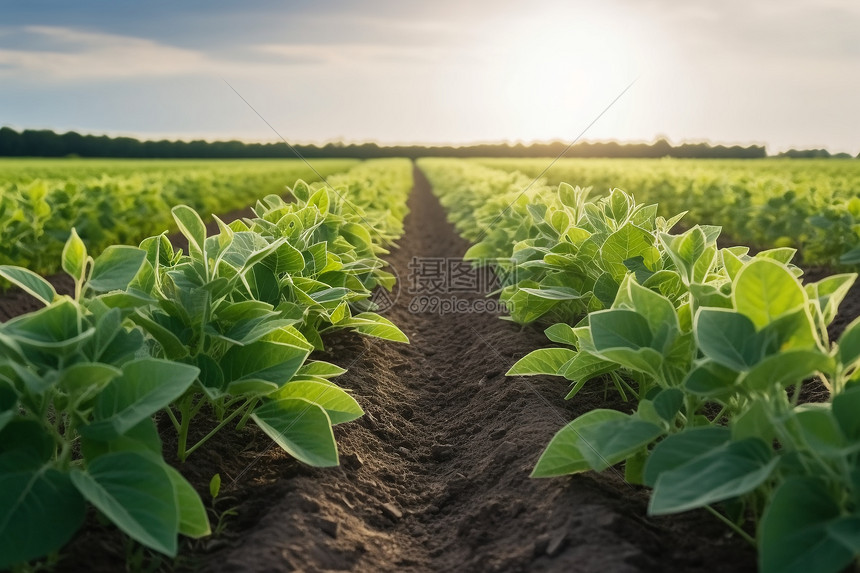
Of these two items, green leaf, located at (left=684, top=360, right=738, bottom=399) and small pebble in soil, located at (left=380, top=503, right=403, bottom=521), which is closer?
green leaf, located at (left=684, top=360, right=738, bottom=399)

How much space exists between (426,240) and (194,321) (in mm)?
10295

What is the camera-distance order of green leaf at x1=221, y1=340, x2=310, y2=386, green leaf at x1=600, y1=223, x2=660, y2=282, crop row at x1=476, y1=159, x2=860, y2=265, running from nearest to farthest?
green leaf at x1=221, y1=340, x2=310, y2=386
green leaf at x1=600, y1=223, x2=660, y2=282
crop row at x1=476, y1=159, x2=860, y2=265

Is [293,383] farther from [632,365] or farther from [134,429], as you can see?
[632,365]

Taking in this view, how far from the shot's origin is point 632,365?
2174mm

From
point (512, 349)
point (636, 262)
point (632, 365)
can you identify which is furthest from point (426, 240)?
point (632, 365)

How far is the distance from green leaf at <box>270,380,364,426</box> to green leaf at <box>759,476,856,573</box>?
4.60 ft

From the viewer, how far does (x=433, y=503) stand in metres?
3.01

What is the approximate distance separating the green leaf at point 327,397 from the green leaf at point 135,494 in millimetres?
685

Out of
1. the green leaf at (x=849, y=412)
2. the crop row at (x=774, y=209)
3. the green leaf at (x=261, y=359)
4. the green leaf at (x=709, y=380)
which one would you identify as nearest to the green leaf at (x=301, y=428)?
the green leaf at (x=261, y=359)

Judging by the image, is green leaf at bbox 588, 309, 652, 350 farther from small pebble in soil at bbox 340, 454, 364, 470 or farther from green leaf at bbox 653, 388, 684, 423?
small pebble in soil at bbox 340, 454, 364, 470

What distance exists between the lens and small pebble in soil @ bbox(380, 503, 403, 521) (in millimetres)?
2865

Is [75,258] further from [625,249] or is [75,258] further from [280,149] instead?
[280,149]

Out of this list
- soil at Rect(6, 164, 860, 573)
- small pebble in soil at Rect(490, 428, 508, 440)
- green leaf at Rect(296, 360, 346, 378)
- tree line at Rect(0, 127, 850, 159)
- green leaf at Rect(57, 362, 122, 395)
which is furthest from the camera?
tree line at Rect(0, 127, 850, 159)

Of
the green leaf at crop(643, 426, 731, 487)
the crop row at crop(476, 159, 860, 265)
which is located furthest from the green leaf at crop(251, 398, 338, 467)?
the crop row at crop(476, 159, 860, 265)
